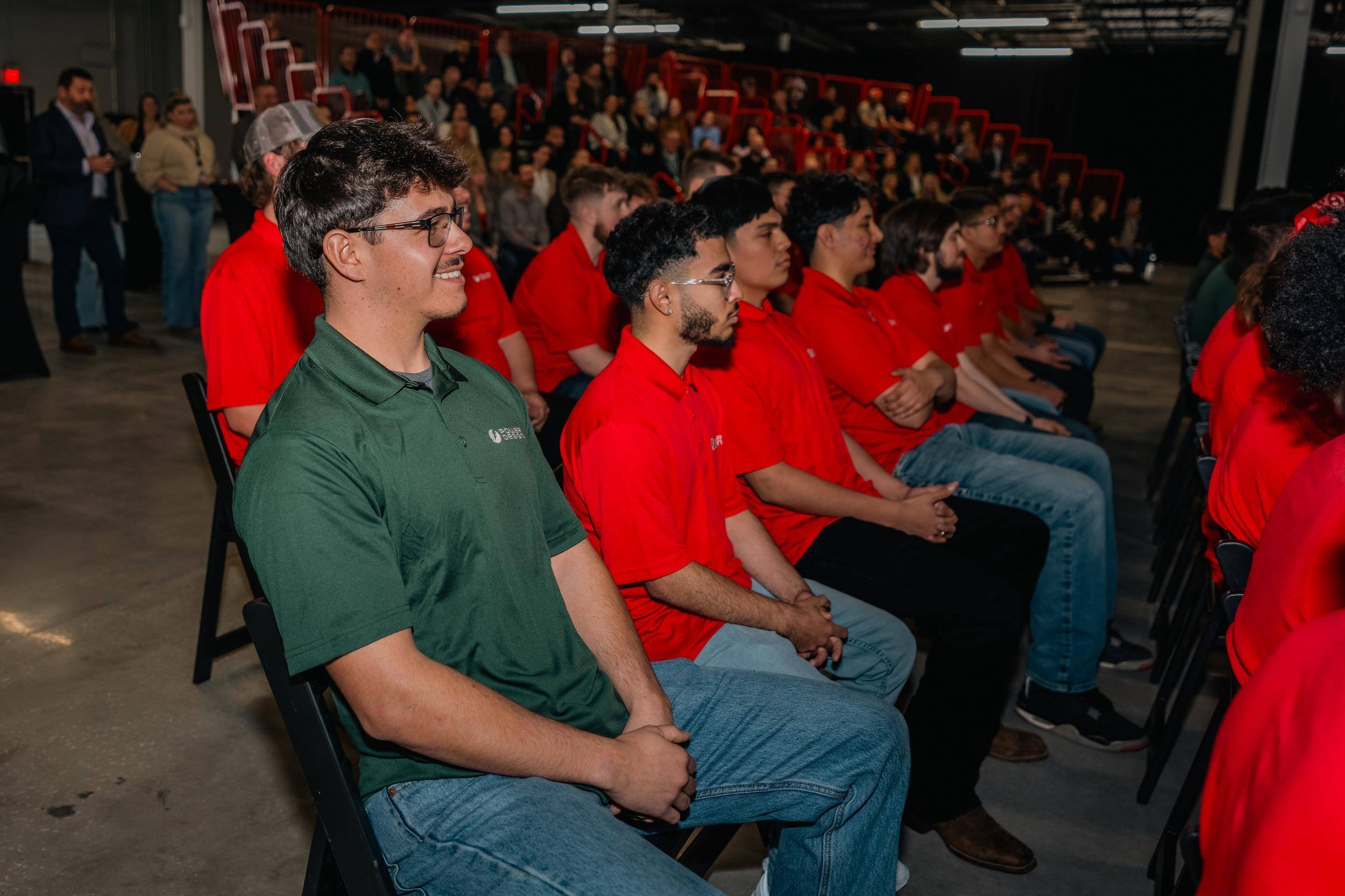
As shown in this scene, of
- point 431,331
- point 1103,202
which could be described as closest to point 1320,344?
point 431,331

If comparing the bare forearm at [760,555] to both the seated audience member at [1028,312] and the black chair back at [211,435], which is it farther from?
the seated audience member at [1028,312]

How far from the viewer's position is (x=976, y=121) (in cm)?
1905

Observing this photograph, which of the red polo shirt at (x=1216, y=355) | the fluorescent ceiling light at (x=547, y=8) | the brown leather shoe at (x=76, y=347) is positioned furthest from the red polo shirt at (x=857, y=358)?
the fluorescent ceiling light at (x=547, y=8)

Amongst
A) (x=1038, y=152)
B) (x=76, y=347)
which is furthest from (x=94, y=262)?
(x=1038, y=152)

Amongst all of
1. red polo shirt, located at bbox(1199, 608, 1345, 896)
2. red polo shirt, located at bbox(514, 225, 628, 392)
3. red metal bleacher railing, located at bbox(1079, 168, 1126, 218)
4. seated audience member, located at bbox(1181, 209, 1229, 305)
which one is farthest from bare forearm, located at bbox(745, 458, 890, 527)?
red metal bleacher railing, located at bbox(1079, 168, 1126, 218)

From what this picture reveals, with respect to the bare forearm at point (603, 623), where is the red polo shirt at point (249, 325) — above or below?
above

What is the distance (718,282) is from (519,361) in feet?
5.15

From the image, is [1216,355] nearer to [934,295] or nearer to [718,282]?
[934,295]

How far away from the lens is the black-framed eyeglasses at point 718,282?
2.09 metres

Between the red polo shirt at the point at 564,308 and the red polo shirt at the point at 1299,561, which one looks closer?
the red polo shirt at the point at 1299,561

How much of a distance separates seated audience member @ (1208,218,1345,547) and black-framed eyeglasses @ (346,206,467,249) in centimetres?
115

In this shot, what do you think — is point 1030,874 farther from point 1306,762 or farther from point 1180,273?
point 1180,273

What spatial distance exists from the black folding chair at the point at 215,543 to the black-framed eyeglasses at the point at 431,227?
112 centimetres

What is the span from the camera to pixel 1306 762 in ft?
2.30
